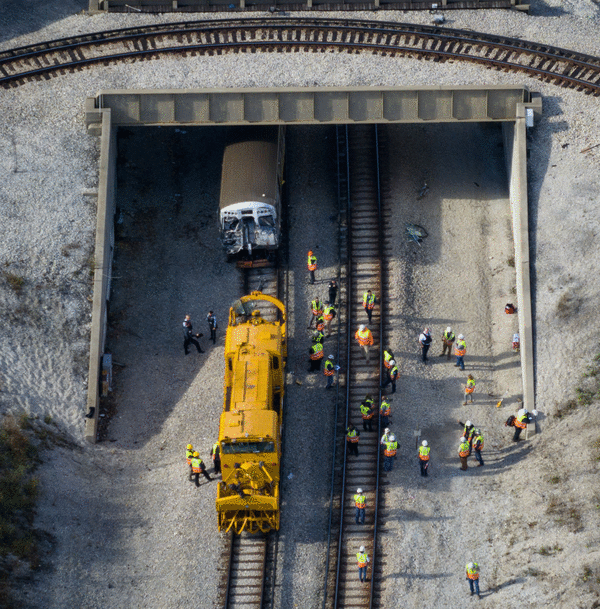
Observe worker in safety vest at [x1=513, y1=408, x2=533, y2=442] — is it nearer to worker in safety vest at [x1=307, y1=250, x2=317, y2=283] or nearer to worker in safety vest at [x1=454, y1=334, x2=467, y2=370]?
worker in safety vest at [x1=454, y1=334, x2=467, y2=370]

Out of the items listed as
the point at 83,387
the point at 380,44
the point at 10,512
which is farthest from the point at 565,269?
the point at 10,512

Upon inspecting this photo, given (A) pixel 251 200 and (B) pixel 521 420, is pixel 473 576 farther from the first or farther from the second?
(A) pixel 251 200

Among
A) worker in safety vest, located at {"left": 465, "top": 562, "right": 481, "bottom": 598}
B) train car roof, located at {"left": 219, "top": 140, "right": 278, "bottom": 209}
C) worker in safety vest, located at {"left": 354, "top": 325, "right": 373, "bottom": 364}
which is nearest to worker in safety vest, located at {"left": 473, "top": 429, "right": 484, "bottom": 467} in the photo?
worker in safety vest, located at {"left": 465, "top": 562, "right": 481, "bottom": 598}

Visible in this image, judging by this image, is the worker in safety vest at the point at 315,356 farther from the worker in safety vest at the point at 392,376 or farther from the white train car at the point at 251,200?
the white train car at the point at 251,200

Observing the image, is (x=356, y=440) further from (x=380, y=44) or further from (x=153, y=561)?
(x=380, y=44)

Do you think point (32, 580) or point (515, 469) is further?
point (515, 469)

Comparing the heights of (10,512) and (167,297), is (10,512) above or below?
below

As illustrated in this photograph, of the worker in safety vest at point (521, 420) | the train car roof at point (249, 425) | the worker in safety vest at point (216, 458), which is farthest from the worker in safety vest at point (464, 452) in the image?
the worker in safety vest at point (216, 458)
